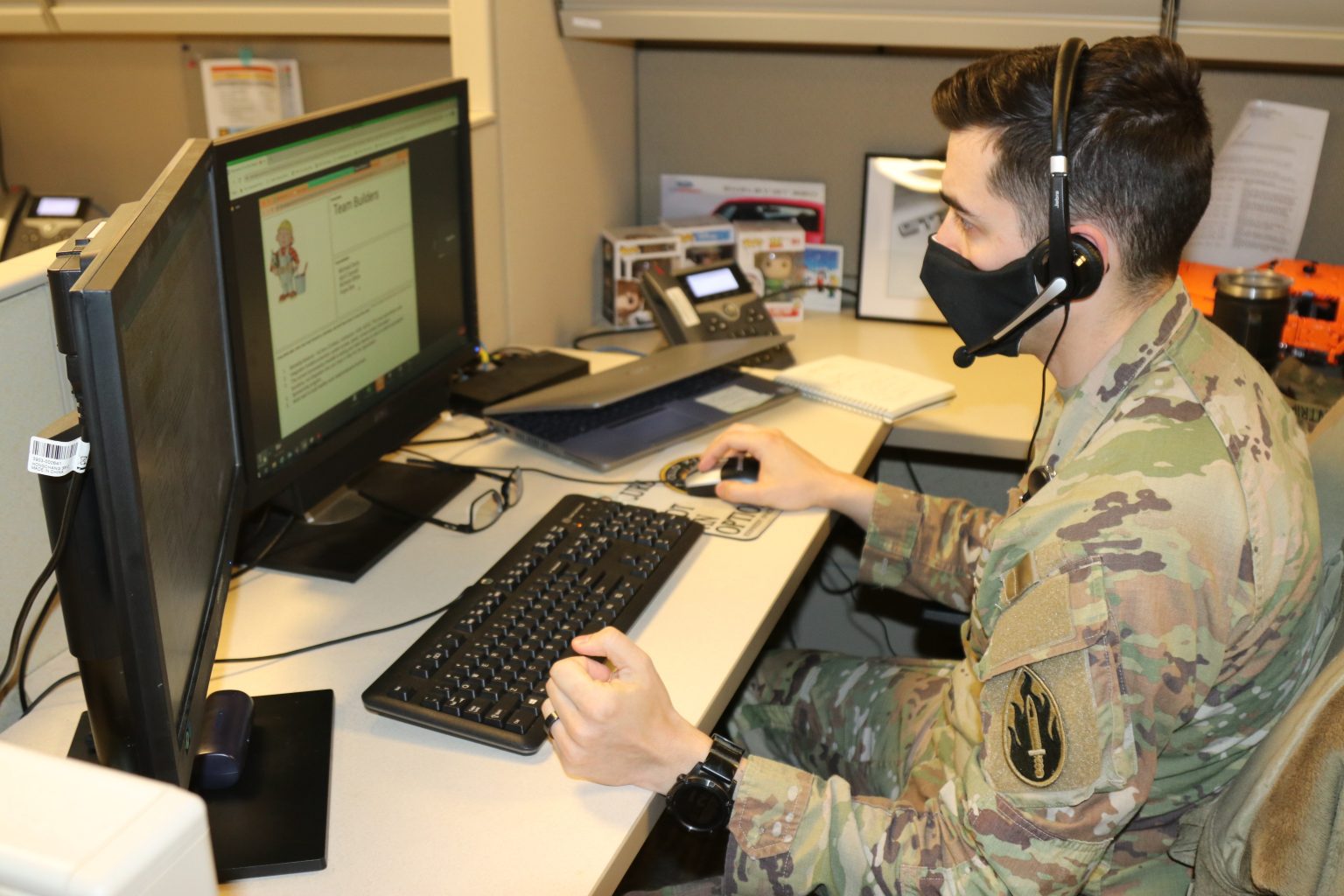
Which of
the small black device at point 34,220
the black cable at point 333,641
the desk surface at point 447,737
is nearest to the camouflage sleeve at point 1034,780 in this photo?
A: the desk surface at point 447,737

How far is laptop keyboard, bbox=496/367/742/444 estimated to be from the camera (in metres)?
1.46

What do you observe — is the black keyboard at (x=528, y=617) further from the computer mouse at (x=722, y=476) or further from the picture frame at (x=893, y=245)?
the picture frame at (x=893, y=245)

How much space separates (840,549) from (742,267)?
54cm

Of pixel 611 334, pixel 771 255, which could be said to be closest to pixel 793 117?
pixel 771 255

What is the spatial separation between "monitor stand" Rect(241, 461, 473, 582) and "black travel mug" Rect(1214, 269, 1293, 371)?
3.48 feet

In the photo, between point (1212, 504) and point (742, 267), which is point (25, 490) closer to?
point (1212, 504)

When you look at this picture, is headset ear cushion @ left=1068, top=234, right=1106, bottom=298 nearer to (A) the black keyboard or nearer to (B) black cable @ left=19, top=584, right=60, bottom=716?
(A) the black keyboard

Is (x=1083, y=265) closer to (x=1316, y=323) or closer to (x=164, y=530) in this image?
(x=164, y=530)

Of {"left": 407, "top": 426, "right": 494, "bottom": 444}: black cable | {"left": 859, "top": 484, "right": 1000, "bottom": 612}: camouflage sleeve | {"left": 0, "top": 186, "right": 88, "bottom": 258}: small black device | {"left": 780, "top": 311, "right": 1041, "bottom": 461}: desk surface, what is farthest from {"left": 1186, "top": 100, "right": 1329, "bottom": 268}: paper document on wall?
{"left": 0, "top": 186, "right": 88, "bottom": 258}: small black device

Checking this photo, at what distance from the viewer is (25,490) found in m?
0.95

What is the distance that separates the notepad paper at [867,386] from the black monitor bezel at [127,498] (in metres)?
1.00

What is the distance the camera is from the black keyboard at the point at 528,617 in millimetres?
931

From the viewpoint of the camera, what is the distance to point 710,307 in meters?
1.81

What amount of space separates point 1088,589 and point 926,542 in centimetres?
52
